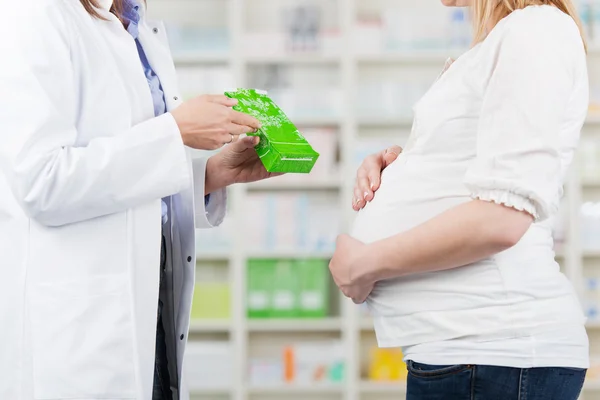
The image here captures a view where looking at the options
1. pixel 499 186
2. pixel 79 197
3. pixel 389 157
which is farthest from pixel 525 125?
pixel 79 197

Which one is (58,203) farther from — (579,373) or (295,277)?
(295,277)

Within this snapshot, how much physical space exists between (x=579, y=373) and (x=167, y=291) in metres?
0.78

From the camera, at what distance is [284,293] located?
3.66 meters

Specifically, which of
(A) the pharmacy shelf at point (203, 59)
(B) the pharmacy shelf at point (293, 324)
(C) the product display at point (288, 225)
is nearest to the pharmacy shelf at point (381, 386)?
(B) the pharmacy shelf at point (293, 324)

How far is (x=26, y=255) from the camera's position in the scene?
1.20 m

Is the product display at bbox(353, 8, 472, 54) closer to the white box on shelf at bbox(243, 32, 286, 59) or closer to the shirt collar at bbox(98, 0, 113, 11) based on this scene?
the white box on shelf at bbox(243, 32, 286, 59)

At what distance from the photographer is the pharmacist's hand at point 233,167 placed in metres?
1.56

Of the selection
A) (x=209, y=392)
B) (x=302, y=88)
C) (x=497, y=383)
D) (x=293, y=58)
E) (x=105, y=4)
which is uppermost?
(x=293, y=58)

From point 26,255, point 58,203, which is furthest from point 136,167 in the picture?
point 26,255

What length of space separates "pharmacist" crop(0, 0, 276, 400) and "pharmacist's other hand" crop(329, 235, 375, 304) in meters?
0.30

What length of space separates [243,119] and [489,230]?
1.66 feet

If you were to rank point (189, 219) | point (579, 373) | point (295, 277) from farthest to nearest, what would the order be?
point (295, 277), point (189, 219), point (579, 373)

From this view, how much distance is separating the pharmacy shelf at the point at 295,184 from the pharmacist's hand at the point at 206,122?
2.45 metres

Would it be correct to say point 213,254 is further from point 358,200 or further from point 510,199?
point 510,199
